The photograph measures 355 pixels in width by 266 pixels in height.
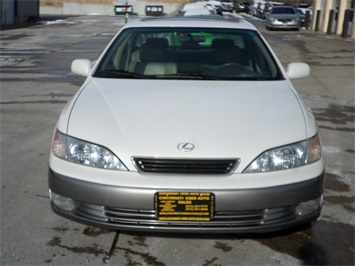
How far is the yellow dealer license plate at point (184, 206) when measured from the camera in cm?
310

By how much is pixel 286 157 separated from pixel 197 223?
693 millimetres

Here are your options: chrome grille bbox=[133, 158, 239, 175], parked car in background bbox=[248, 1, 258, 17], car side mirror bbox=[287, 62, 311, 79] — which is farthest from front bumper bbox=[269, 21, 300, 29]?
chrome grille bbox=[133, 158, 239, 175]

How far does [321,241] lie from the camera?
371cm

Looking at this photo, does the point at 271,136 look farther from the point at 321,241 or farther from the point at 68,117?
the point at 68,117

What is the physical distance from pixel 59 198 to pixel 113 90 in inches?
39.5

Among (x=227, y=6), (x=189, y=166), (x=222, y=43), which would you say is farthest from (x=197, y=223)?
(x=227, y=6)

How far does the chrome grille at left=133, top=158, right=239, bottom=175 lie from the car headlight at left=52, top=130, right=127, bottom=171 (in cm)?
17

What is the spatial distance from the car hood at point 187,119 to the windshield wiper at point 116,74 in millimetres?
277

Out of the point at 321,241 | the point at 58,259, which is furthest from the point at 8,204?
the point at 321,241

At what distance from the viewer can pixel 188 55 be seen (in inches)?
185

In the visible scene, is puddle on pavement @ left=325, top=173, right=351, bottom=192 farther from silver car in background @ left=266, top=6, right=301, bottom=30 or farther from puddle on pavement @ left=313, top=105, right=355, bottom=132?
silver car in background @ left=266, top=6, right=301, bottom=30

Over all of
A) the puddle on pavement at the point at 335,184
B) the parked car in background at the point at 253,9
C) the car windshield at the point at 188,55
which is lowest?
the parked car in background at the point at 253,9

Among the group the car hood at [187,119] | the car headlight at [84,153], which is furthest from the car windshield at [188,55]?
the car headlight at [84,153]

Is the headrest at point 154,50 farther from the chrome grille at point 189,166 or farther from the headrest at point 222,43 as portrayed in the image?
the chrome grille at point 189,166
